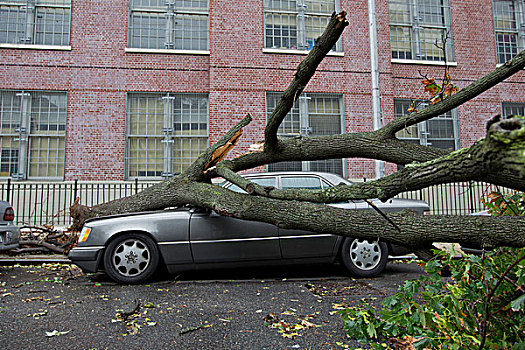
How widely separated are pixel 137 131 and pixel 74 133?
1.95m

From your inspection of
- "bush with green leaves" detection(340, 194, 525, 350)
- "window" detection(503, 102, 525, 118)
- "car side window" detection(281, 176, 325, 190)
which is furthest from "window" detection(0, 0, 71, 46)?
"window" detection(503, 102, 525, 118)

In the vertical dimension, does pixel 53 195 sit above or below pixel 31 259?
above

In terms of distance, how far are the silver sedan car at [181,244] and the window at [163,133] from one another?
7.38 metres

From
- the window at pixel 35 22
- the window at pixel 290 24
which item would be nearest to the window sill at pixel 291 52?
the window at pixel 290 24

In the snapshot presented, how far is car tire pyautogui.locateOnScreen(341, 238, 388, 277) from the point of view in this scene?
6.04m

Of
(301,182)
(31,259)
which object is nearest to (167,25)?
(31,259)

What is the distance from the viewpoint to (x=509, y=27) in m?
15.4

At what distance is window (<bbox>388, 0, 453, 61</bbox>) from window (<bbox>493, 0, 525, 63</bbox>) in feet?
6.88

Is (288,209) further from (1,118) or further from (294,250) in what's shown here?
(1,118)

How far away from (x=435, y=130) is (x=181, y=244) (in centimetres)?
1200

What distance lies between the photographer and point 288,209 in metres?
4.41

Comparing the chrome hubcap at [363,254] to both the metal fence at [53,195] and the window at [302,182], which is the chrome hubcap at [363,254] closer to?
the window at [302,182]

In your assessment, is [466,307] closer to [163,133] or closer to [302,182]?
[302,182]

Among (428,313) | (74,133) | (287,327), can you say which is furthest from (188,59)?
(428,313)
